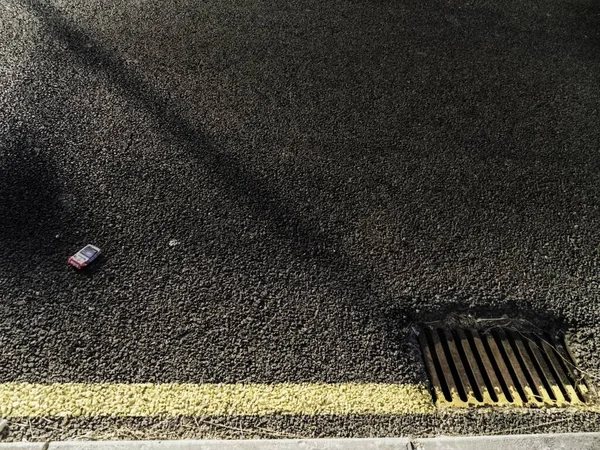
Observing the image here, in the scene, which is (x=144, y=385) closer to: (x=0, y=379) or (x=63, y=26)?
(x=0, y=379)

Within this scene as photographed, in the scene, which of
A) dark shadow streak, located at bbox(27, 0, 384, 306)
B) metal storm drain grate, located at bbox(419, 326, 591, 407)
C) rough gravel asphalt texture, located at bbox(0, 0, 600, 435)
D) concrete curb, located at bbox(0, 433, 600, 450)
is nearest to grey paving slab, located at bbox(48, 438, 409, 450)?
concrete curb, located at bbox(0, 433, 600, 450)

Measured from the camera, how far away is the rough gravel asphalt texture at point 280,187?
2.58m

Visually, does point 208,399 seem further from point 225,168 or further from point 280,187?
point 225,168

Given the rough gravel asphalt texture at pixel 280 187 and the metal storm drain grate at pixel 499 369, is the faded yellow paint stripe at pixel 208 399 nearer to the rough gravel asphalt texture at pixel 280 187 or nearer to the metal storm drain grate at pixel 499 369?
the rough gravel asphalt texture at pixel 280 187

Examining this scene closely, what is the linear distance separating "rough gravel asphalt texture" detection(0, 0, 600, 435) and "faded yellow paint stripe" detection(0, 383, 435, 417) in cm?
6

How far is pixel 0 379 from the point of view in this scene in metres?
2.32

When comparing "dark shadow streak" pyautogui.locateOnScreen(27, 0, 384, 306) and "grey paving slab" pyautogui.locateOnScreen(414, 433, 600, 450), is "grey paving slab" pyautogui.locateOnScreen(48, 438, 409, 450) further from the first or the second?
"dark shadow streak" pyautogui.locateOnScreen(27, 0, 384, 306)

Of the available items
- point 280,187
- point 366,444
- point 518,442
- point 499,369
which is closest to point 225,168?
point 280,187

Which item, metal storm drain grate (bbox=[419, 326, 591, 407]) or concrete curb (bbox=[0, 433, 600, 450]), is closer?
concrete curb (bbox=[0, 433, 600, 450])

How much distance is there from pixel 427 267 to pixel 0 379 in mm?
2397

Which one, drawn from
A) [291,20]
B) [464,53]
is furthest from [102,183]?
[464,53]

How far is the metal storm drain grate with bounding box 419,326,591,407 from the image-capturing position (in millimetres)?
2523

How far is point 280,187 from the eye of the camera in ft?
11.1

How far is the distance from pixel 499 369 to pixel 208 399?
157 centimetres
